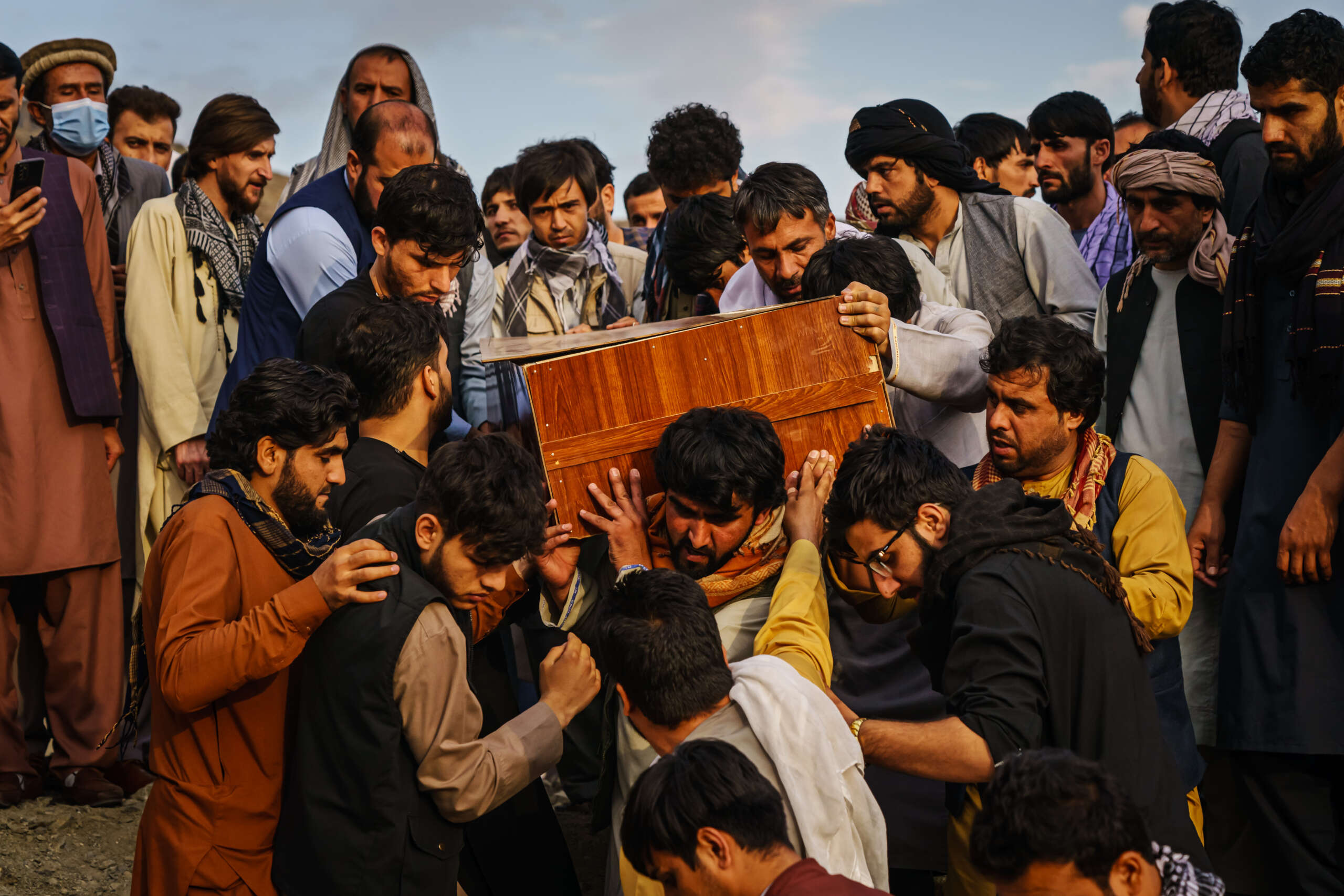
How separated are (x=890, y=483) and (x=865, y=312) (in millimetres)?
744

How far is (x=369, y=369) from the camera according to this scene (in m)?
3.97

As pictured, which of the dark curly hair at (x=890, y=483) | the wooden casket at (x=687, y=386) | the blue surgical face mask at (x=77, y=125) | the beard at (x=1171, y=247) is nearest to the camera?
the dark curly hair at (x=890, y=483)

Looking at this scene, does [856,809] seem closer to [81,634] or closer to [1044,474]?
[1044,474]

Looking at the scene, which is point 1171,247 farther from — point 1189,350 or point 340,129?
point 340,129

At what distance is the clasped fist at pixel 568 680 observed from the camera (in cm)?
352

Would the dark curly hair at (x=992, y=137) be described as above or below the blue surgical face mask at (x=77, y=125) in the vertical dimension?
below

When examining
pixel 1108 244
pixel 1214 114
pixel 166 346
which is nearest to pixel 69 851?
pixel 166 346

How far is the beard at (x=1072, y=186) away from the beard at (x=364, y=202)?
3889 millimetres

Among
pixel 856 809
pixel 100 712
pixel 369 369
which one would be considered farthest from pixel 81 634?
pixel 856 809

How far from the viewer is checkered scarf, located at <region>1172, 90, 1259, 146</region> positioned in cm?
567

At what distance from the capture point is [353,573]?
316cm

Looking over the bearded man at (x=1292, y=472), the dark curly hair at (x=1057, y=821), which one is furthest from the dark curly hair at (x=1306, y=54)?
the dark curly hair at (x=1057, y=821)

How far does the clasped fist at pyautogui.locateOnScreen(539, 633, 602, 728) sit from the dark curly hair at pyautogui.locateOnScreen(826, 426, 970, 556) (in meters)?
0.79

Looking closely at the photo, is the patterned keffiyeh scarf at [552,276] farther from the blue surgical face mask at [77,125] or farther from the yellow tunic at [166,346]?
the blue surgical face mask at [77,125]
